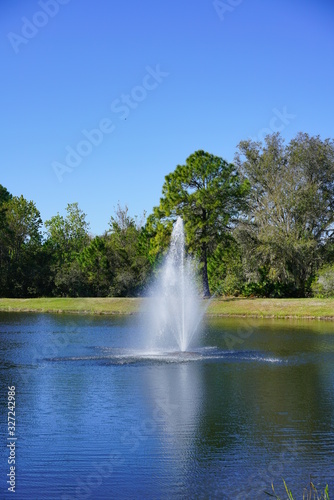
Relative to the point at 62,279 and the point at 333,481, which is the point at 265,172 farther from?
the point at 333,481

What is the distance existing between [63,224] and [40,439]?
8154 centimetres

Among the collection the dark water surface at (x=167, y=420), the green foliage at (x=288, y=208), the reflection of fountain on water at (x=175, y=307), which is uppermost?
the green foliage at (x=288, y=208)

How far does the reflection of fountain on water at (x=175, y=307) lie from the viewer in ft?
103

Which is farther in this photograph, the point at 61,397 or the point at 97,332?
the point at 97,332

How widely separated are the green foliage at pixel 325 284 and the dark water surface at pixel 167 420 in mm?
21713

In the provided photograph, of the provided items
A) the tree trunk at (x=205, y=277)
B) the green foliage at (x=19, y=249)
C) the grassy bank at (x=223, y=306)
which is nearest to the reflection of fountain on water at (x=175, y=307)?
the tree trunk at (x=205, y=277)

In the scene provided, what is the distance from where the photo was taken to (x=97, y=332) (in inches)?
1351

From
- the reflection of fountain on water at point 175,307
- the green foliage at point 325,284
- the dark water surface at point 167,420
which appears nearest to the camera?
the dark water surface at point 167,420

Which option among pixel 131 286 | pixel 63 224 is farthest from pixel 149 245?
pixel 63 224

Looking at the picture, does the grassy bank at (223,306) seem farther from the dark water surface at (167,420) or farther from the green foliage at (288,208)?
the dark water surface at (167,420)

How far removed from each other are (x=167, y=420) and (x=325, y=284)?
36.6 metres

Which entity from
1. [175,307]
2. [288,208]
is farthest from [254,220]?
[175,307]

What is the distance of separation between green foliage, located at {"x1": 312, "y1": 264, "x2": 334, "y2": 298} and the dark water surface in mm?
21713

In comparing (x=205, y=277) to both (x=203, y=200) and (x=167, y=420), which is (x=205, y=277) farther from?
(x=167, y=420)
